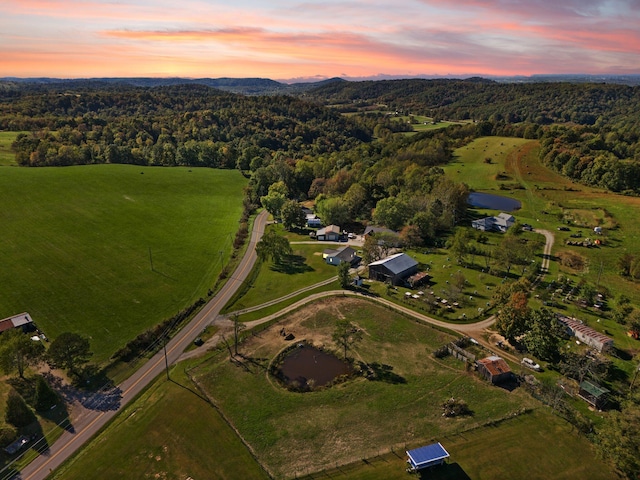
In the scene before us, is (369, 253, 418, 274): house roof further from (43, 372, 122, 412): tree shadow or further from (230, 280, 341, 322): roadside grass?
(43, 372, 122, 412): tree shadow

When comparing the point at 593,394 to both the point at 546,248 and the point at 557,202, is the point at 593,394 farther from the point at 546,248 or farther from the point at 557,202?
the point at 557,202

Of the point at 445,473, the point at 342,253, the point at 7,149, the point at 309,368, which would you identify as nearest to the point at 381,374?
the point at 309,368

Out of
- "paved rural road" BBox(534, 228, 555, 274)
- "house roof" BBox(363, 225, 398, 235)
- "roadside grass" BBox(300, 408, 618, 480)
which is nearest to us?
"roadside grass" BBox(300, 408, 618, 480)

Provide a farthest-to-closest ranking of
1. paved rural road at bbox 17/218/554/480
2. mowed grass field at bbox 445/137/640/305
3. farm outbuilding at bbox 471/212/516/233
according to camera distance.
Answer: farm outbuilding at bbox 471/212/516/233 < mowed grass field at bbox 445/137/640/305 < paved rural road at bbox 17/218/554/480

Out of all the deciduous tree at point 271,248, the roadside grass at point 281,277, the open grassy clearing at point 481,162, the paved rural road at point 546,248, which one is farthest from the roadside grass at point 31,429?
the open grassy clearing at point 481,162

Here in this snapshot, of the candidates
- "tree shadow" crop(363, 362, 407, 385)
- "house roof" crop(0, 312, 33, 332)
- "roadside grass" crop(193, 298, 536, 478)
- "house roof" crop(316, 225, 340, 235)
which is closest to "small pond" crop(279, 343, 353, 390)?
"roadside grass" crop(193, 298, 536, 478)

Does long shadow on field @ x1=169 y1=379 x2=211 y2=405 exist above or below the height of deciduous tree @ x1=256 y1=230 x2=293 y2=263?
below
